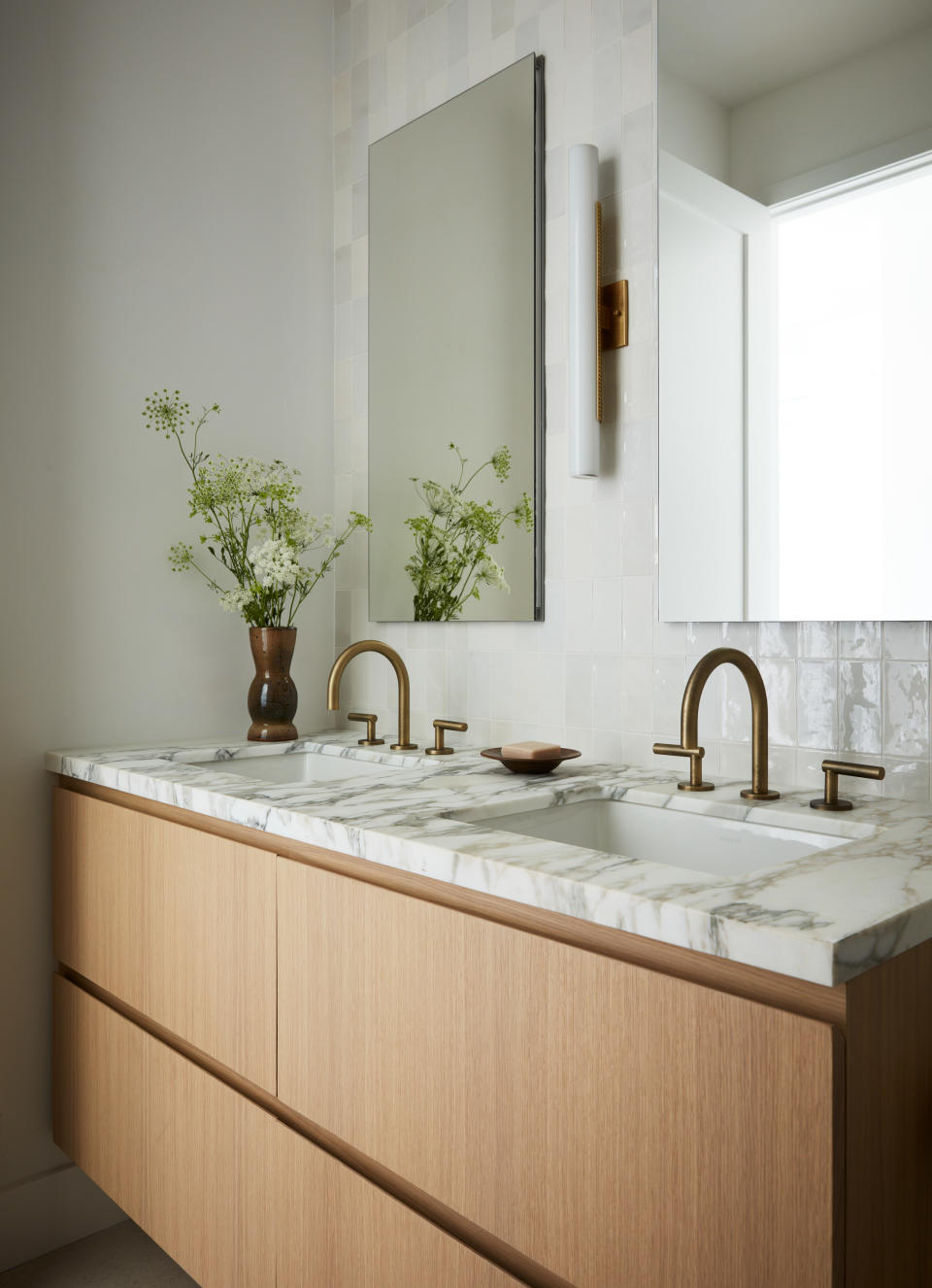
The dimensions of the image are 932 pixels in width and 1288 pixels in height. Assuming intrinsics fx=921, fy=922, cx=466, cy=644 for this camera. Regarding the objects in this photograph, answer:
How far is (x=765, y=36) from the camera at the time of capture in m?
1.39

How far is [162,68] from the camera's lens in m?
1.94

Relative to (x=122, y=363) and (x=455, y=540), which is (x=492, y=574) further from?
(x=122, y=363)

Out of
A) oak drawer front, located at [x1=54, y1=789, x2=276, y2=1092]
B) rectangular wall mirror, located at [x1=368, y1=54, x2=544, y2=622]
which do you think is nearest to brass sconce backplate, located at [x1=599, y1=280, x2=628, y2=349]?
rectangular wall mirror, located at [x1=368, y1=54, x2=544, y2=622]

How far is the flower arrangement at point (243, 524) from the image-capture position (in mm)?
1898

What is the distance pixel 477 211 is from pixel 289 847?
135 cm

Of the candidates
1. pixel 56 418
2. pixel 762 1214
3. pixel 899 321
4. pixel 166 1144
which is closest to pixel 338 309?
pixel 56 418

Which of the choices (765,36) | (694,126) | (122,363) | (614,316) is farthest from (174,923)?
(765,36)

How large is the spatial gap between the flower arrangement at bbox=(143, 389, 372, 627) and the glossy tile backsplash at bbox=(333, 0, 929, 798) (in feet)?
0.91

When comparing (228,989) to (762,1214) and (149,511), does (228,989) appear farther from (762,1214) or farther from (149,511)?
(149,511)

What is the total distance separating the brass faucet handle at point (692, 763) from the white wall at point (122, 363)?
3.66ft

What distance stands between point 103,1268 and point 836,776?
5.28ft

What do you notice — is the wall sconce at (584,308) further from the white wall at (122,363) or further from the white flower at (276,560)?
the white wall at (122,363)

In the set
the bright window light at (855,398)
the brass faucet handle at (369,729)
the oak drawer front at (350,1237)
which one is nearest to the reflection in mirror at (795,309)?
the bright window light at (855,398)

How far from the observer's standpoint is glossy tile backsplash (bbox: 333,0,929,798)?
1316 millimetres
